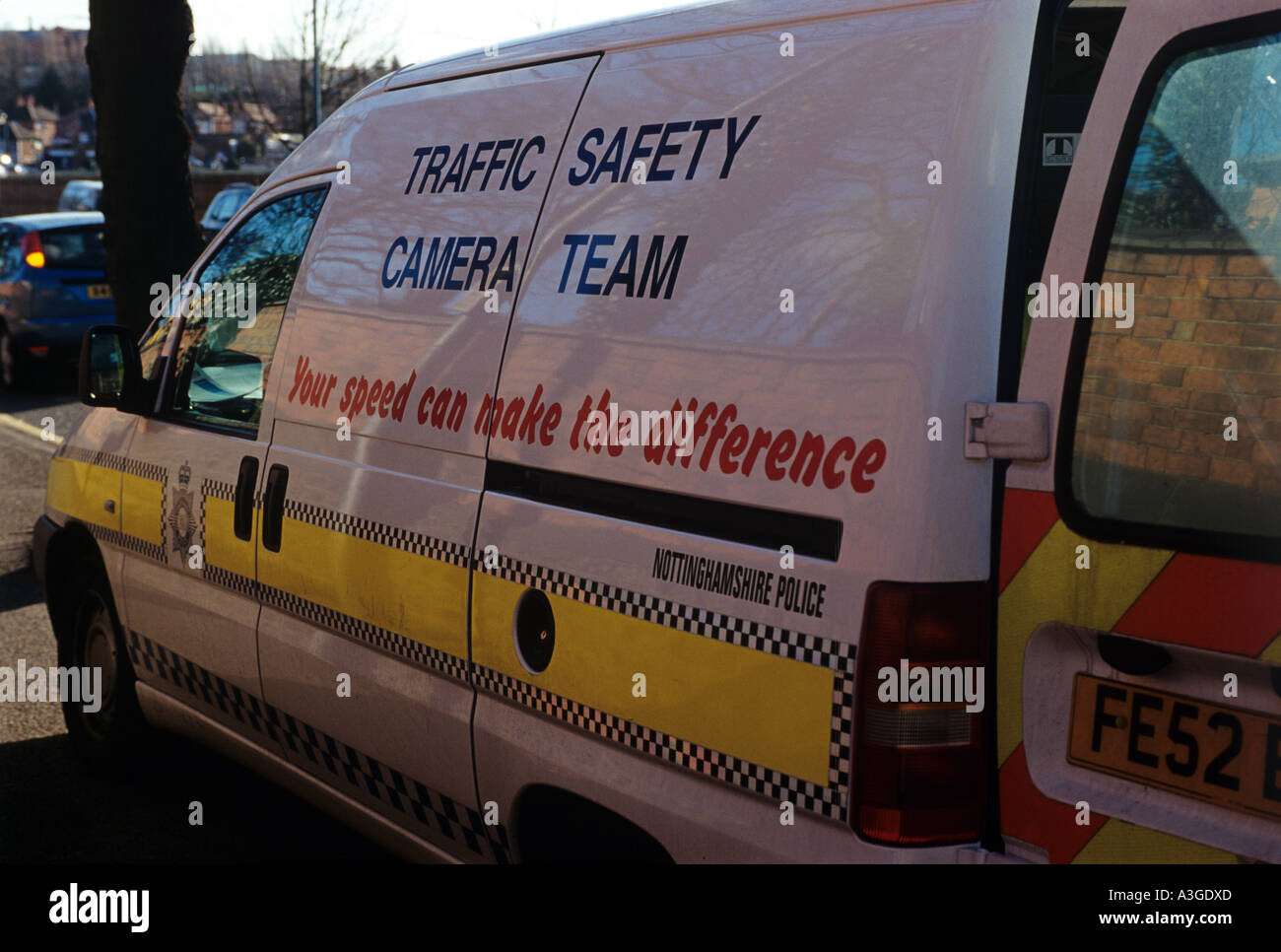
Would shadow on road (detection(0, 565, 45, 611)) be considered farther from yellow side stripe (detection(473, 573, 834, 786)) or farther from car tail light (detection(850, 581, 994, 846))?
car tail light (detection(850, 581, 994, 846))

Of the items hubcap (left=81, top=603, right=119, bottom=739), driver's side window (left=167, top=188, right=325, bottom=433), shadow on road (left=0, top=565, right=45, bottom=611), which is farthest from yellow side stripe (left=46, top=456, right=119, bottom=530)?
shadow on road (left=0, top=565, right=45, bottom=611)

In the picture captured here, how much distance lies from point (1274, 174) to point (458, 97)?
6.55 ft

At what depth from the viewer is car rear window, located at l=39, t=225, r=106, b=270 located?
14047 mm

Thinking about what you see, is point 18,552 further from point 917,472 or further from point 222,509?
point 917,472

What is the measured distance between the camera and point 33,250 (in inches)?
552

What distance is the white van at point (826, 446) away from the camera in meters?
1.91

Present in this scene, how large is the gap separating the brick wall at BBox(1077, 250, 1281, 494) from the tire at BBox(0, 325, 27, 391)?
45.5 ft

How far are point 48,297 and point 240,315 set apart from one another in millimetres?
11104

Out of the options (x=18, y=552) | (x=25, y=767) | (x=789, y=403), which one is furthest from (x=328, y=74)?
(x=789, y=403)

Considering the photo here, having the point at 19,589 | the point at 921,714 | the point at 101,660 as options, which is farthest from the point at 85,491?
the point at 921,714

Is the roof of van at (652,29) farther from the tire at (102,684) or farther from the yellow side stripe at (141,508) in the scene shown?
the tire at (102,684)

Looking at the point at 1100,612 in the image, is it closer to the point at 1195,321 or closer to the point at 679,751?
the point at 1195,321
